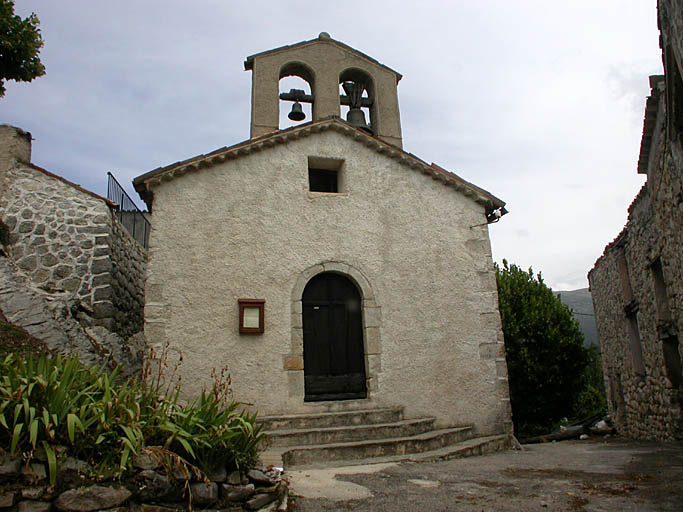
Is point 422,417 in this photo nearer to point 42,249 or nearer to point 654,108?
point 654,108

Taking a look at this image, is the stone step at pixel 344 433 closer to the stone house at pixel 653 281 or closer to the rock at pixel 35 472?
the rock at pixel 35 472

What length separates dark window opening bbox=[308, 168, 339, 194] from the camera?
9.52 m

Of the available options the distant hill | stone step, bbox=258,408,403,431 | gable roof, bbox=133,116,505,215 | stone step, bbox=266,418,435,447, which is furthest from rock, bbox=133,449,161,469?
the distant hill

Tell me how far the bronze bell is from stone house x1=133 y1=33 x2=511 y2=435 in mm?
868

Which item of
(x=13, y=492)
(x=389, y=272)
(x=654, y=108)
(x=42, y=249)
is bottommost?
(x=13, y=492)

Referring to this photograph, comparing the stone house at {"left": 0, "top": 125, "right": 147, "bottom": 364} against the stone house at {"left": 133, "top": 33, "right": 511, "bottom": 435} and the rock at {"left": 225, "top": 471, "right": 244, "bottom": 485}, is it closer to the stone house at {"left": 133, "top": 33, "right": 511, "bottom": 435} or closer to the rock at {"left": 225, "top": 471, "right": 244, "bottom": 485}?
the stone house at {"left": 133, "top": 33, "right": 511, "bottom": 435}

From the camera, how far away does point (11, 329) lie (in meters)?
7.55

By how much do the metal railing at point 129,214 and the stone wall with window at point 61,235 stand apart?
2513 mm

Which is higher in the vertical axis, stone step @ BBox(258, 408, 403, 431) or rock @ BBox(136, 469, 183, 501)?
stone step @ BBox(258, 408, 403, 431)

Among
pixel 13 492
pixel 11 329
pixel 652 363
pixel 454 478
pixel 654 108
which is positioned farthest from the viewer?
pixel 652 363

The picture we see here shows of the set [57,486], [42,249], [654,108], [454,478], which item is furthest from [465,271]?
[42,249]

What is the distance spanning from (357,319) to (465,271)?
6.94ft

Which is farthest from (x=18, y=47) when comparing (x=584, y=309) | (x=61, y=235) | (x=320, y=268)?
(x=584, y=309)

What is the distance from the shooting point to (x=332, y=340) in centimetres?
828
